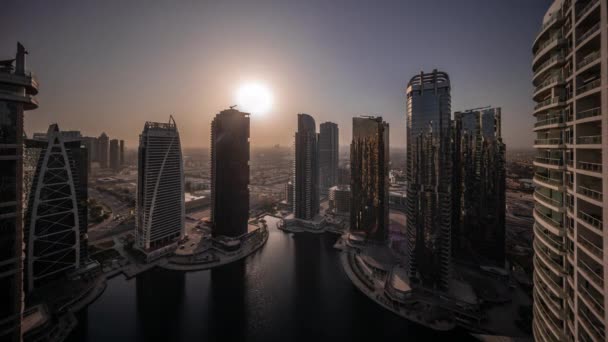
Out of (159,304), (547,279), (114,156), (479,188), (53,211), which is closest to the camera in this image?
(547,279)

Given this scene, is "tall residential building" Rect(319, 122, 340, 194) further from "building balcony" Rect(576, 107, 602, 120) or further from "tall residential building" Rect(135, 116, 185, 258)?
"building balcony" Rect(576, 107, 602, 120)

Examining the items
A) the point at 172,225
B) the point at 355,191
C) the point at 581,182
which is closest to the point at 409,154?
the point at 355,191

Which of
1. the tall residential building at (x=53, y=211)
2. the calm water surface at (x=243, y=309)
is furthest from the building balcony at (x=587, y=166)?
the tall residential building at (x=53, y=211)

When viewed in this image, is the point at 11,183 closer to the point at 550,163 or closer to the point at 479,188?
the point at 550,163

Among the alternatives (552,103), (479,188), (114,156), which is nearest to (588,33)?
(552,103)

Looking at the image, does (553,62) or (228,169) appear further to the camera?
(228,169)

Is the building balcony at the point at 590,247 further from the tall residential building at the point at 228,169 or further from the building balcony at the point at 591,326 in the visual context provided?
the tall residential building at the point at 228,169
